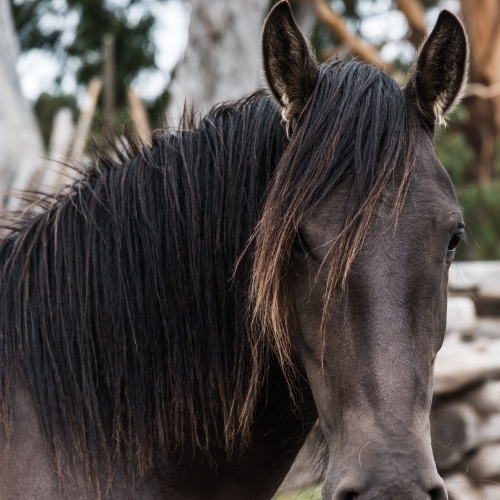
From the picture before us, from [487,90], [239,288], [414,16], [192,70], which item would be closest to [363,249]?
[239,288]

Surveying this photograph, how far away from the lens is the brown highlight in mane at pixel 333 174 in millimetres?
1991

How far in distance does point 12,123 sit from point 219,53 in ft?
12.7

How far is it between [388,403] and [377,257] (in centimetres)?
38

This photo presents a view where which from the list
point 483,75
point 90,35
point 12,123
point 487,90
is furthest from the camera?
point 90,35

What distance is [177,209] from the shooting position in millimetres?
2295

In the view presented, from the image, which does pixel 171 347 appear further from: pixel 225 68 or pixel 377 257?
pixel 225 68

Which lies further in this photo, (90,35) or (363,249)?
(90,35)

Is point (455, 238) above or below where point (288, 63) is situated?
below

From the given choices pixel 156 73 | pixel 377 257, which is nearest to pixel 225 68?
pixel 377 257

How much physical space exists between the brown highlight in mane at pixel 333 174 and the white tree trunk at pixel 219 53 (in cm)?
502

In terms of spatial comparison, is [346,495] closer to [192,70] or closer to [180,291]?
[180,291]

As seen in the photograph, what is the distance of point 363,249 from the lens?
6.41ft

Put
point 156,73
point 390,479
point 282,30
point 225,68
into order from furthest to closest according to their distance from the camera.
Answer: point 156,73 < point 225,68 < point 282,30 < point 390,479

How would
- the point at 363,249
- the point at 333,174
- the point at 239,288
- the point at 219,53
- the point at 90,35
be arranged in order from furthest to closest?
the point at 90,35, the point at 219,53, the point at 239,288, the point at 333,174, the point at 363,249
